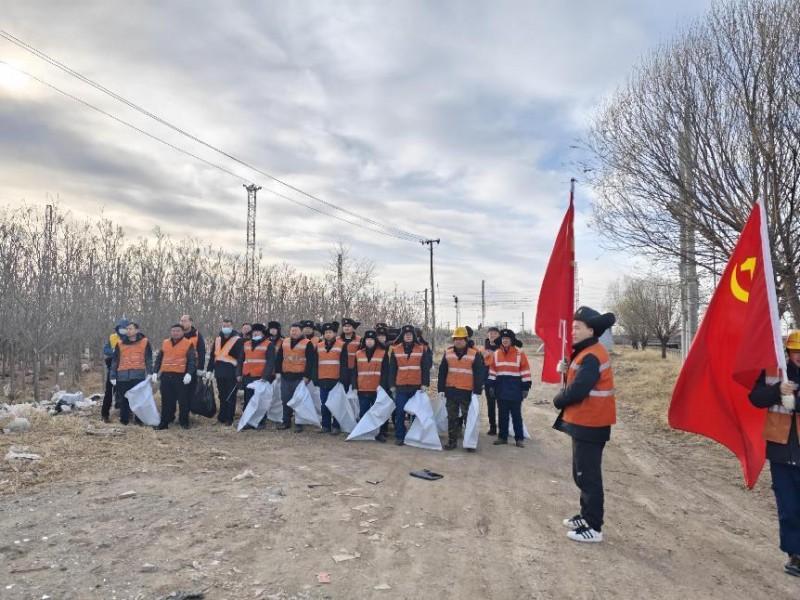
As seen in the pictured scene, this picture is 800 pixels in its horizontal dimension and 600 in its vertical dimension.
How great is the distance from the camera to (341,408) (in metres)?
10.6

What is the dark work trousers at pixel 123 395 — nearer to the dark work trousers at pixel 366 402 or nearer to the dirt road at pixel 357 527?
the dirt road at pixel 357 527

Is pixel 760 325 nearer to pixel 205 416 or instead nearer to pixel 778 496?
pixel 778 496

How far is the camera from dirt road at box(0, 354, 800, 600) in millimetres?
4379

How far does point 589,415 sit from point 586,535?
3.57 feet

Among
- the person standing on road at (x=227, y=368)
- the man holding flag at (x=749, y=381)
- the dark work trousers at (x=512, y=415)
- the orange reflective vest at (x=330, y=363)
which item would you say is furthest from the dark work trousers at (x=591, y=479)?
the person standing on road at (x=227, y=368)

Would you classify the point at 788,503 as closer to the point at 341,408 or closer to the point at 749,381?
the point at 749,381

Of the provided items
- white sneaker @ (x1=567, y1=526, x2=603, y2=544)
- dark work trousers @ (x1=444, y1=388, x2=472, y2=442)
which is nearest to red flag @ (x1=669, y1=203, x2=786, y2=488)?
white sneaker @ (x1=567, y1=526, x2=603, y2=544)

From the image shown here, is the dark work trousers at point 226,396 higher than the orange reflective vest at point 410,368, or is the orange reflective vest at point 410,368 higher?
the orange reflective vest at point 410,368

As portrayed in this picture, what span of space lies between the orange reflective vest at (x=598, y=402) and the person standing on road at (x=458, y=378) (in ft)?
13.3

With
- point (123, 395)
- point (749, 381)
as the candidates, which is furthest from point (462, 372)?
point (123, 395)

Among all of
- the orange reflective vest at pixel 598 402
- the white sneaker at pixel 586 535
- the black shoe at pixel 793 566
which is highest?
the orange reflective vest at pixel 598 402

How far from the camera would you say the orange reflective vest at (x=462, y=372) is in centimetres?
942

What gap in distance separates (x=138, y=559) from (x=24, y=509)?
2000mm

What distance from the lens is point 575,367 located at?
545cm
